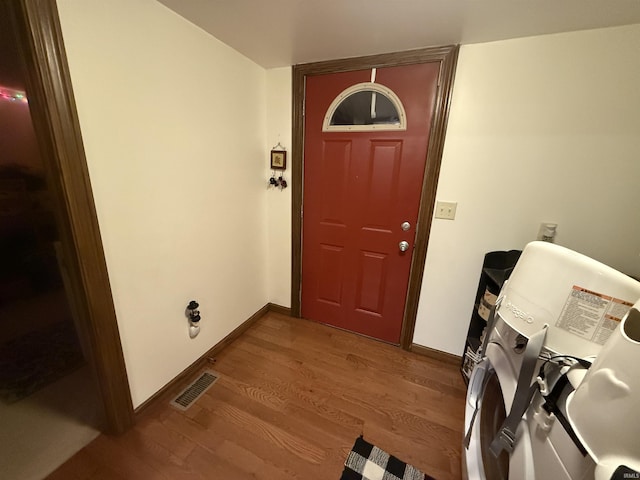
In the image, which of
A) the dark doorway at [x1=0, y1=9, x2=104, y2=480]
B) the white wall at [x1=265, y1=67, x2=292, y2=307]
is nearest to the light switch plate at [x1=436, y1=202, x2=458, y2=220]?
the white wall at [x1=265, y1=67, x2=292, y2=307]

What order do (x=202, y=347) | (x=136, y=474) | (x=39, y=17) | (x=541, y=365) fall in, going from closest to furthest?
(x=541, y=365) → (x=39, y=17) → (x=136, y=474) → (x=202, y=347)

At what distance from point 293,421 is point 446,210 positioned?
153 centimetres

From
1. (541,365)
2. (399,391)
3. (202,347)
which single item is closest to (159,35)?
(202,347)

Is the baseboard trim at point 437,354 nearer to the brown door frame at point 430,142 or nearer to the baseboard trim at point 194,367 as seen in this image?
the brown door frame at point 430,142

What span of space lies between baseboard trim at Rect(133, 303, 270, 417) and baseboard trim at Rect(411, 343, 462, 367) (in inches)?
52.6

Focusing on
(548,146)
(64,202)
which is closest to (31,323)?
(64,202)

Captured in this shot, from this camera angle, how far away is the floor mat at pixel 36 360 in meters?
1.50

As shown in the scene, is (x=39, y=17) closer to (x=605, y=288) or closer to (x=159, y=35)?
(x=159, y=35)

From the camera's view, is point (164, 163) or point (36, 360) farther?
point (36, 360)

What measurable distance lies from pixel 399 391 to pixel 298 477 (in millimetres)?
764

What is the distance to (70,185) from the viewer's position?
37.4 inches

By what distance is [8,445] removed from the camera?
1.19 meters

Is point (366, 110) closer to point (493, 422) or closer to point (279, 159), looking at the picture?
point (279, 159)

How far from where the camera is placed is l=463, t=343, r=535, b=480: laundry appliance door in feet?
2.05
